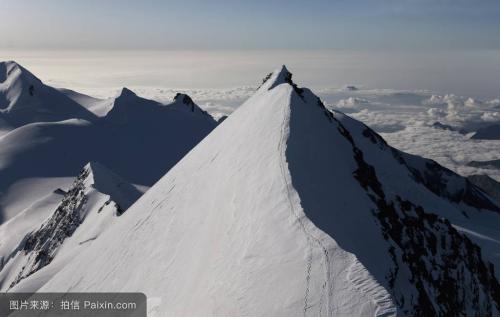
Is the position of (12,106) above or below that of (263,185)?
below

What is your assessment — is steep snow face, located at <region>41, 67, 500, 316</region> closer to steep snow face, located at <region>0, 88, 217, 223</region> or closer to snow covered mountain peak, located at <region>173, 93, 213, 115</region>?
steep snow face, located at <region>0, 88, 217, 223</region>

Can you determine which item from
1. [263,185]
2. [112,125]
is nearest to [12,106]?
[112,125]

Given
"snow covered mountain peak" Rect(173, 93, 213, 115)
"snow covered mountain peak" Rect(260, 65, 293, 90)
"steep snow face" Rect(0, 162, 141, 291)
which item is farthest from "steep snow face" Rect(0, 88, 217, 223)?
"snow covered mountain peak" Rect(260, 65, 293, 90)

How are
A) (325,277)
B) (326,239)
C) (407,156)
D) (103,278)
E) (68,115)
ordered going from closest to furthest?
(325,277), (326,239), (103,278), (407,156), (68,115)

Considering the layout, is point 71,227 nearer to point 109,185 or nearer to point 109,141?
point 109,185

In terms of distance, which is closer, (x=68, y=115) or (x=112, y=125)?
(x=112, y=125)

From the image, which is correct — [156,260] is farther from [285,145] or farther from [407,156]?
[407,156]

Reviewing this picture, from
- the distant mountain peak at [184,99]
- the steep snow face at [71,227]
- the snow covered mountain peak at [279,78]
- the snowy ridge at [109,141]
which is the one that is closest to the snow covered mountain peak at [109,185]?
the steep snow face at [71,227]
